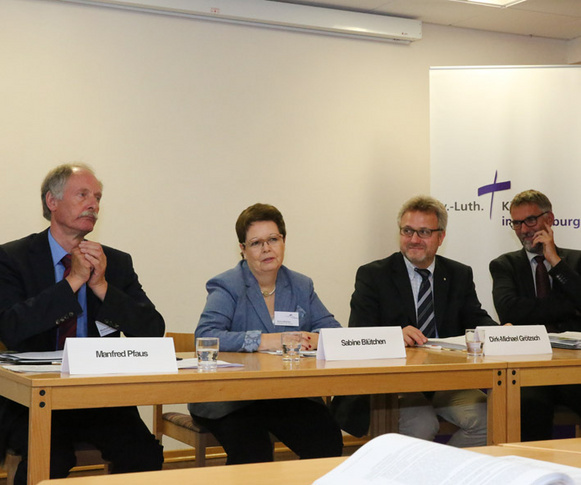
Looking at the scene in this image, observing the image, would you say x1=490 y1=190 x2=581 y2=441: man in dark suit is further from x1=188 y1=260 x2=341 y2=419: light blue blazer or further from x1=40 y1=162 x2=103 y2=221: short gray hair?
x1=40 y1=162 x2=103 y2=221: short gray hair

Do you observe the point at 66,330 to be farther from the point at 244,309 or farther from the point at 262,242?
the point at 262,242

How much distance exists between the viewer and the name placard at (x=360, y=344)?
2.73m

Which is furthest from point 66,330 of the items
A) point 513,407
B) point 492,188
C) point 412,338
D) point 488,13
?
point 488,13

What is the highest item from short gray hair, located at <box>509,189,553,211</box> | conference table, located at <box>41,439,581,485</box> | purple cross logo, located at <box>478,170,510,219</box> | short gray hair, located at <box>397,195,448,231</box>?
purple cross logo, located at <box>478,170,510,219</box>

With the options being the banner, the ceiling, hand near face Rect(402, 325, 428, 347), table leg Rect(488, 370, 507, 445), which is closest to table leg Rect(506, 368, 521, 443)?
table leg Rect(488, 370, 507, 445)

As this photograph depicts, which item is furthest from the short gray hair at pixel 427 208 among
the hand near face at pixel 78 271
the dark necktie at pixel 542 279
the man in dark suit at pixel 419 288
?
the hand near face at pixel 78 271

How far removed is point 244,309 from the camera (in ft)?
10.8

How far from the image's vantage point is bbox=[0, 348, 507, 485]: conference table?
2.05m

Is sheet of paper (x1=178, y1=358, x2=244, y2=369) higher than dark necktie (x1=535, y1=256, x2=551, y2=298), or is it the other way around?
dark necktie (x1=535, y1=256, x2=551, y2=298)

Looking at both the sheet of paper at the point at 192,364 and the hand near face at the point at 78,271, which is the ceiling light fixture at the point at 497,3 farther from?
the sheet of paper at the point at 192,364

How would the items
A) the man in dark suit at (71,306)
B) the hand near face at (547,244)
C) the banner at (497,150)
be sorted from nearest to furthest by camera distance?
the man in dark suit at (71,306)
the hand near face at (547,244)
the banner at (497,150)

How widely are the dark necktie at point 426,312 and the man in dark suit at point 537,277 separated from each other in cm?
A: 47

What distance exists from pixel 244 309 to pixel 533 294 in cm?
164

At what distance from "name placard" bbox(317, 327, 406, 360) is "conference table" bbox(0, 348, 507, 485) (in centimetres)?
6
